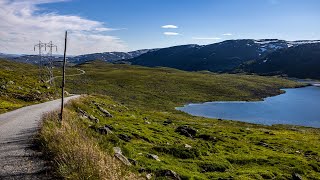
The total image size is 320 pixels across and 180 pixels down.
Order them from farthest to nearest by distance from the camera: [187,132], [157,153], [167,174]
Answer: [187,132]
[157,153]
[167,174]

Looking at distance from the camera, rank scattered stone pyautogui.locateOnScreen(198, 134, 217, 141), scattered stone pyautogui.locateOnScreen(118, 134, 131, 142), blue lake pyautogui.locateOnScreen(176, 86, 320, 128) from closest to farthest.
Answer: scattered stone pyautogui.locateOnScreen(118, 134, 131, 142) < scattered stone pyautogui.locateOnScreen(198, 134, 217, 141) < blue lake pyautogui.locateOnScreen(176, 86, 320, 128)

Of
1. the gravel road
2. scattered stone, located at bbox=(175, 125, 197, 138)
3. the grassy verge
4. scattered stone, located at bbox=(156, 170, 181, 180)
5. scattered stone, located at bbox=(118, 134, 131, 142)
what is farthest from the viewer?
scattered stone, located at bbox=(175, 125, 197, 138)

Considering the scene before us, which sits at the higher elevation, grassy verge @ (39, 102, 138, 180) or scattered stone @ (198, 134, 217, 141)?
grassy verge @ (39, 102, 138, 180)

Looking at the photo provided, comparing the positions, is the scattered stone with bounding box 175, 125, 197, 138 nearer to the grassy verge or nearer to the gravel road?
the gravel road

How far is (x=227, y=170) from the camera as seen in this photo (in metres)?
28.3

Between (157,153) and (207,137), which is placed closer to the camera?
(157,153)

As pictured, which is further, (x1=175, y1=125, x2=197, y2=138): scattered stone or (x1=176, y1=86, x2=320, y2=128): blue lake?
(x1=176, y1=86, x2=320, y2=128): blue lake

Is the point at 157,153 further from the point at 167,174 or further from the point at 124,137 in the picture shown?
the point at 167,174

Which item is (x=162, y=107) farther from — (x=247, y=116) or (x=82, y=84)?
(x=82, y=84)

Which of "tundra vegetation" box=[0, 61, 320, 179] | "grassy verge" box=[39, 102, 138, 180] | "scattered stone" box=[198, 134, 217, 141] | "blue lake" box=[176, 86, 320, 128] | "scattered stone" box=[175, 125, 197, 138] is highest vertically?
"grassy verge" box=[39, 102, 138, 180]

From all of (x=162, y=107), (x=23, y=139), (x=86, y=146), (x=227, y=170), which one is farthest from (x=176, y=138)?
(x=162, y=107)

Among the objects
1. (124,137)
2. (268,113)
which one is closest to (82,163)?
(124,137)

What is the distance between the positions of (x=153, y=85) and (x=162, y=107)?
56.6m

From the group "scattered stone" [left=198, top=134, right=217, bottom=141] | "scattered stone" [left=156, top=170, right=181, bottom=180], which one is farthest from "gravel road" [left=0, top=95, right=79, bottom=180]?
"scattered stone" [left=198, top=134, right=217, bottom=141]
